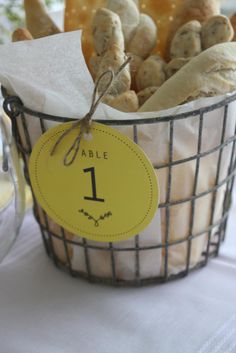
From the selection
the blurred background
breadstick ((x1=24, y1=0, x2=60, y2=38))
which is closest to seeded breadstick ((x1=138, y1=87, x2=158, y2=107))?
breadstick ((x1=24, y1=0, x2=60, y2=38))

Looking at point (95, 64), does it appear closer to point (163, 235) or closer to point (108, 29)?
point (108, 29)

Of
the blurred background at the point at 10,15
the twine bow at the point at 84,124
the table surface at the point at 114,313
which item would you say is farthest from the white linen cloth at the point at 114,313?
the blurred background at the point at 10,15

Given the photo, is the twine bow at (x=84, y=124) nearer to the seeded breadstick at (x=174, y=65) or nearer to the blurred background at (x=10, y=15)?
the seeded breadstick at (x=174, y=65)

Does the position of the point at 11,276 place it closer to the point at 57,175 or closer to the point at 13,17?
the point at 57,175

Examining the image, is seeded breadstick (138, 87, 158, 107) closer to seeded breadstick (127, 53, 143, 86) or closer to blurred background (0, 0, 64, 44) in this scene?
seeded breadstick (127, 53, 143, 86)

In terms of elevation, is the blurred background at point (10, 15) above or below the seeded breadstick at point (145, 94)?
below

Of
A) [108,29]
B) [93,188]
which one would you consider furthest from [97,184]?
[108,29]
